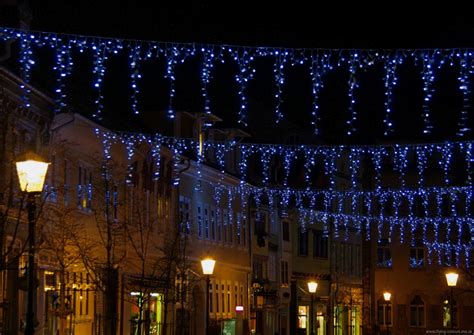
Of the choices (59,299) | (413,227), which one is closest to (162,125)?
(59,299)

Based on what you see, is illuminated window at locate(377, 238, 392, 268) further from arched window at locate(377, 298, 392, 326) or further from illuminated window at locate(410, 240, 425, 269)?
arched window at locate(377, 298, 392, 326)

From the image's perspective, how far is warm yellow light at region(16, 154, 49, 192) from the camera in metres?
21.2

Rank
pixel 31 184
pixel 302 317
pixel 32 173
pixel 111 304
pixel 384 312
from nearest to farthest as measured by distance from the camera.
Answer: pixel 31 184
pixel 32 173
pixel 111 304
pixel 302 317
pixel 384 312

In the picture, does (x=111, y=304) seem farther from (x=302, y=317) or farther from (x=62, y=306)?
(x=302, y=317)

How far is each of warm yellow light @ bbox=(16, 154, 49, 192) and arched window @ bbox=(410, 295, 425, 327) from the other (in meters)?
65.5

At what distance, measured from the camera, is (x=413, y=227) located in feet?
278

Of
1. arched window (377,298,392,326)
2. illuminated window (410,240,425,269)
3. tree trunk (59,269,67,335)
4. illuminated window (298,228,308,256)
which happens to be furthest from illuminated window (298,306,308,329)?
tree trunk (59,269,67,335)

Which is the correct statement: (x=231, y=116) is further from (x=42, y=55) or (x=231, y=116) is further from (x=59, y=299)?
(x=59, y=299)

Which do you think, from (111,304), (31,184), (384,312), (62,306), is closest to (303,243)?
(384,312)

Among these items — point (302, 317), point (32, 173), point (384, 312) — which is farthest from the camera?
point (384, 312)

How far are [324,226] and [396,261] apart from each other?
8963 millimetres

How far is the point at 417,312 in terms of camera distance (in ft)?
278

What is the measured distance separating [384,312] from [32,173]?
218ft

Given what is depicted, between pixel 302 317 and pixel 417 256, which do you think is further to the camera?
pixel 417 256
